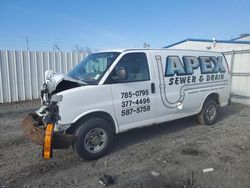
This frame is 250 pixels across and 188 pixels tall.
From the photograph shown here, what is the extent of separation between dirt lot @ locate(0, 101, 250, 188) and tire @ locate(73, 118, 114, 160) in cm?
18

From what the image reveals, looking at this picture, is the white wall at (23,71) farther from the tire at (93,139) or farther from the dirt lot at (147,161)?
the tire at (93,139)

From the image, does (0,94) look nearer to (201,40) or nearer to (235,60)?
(235,60)

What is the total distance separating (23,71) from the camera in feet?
31.5

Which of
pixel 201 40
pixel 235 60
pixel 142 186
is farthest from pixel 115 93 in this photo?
pixel 201 40

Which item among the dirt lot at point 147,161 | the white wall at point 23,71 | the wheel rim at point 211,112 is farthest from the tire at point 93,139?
the white wall at point 23,71

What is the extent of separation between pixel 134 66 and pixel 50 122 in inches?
80.7

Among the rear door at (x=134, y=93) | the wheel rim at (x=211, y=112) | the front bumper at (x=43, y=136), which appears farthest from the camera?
the wheel rim at (x=211, y=112)

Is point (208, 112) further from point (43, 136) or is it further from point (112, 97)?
point (43, 136)

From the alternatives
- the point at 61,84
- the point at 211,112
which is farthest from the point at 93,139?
the point at 211,112

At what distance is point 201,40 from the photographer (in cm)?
1439

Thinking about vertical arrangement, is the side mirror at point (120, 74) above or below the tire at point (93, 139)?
above

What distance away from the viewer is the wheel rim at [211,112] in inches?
246

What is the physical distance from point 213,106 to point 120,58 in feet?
11.9

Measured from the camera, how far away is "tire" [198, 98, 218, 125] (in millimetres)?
6103
